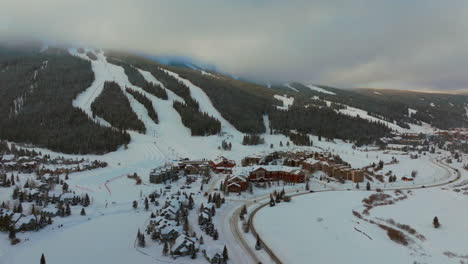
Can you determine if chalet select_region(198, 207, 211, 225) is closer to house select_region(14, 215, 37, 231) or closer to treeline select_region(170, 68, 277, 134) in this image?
house select_region(14, 215, 37, 231)

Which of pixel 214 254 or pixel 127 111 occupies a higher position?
pixel 127 111

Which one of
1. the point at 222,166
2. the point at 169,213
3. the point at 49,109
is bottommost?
the point at 169,213

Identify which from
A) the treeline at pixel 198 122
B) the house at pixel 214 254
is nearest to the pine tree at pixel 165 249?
the house at pixel 214 254

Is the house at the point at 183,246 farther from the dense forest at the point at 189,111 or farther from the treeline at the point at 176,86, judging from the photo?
the treeline at the point at 176,86

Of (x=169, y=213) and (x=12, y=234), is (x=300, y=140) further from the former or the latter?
(x=12, y=234)

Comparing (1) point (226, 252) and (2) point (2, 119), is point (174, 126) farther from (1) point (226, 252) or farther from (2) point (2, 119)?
(1) point (226, 252)

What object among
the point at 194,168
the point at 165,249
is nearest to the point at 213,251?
the point at 165,249

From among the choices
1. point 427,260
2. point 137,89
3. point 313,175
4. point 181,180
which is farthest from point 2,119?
point 427,260
